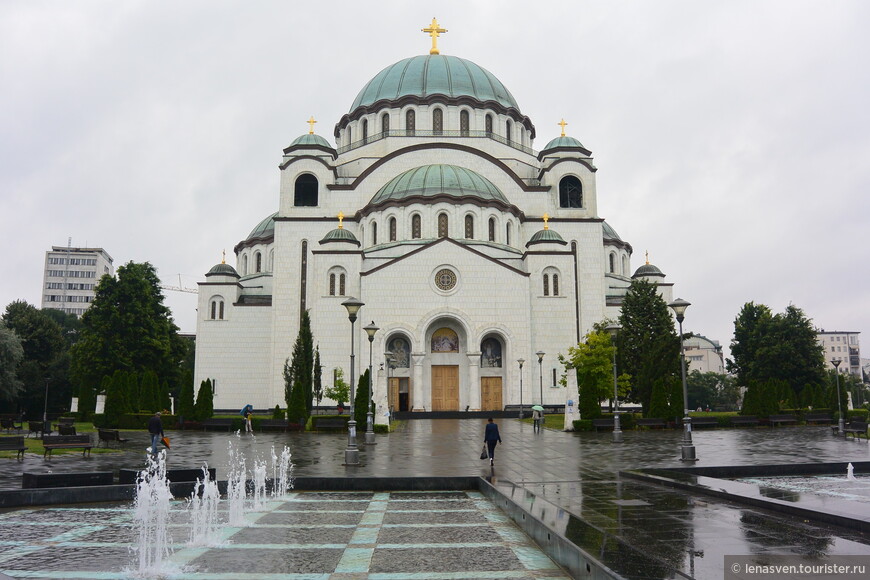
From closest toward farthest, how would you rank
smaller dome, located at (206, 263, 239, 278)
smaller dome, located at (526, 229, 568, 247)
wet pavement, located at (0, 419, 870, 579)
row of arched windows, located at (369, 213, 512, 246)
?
wet pavement, located at (0, 419, 870, 579) < smaller dome, located at (526, 229, 568, 247) < row of arched windows, located at (369, 213, 512, 246) < smaller dome, located at (206, 263, 239, 278)

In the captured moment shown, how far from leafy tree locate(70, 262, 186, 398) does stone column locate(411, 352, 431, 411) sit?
15.2 metres


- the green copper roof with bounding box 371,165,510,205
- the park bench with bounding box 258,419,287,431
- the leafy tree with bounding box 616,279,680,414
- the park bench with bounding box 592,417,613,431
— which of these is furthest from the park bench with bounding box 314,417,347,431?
the green copper roof with bounding box 371,165,510,205

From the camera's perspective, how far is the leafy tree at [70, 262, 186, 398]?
127 feet

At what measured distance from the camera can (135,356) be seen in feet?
130

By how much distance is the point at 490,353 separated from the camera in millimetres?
38469

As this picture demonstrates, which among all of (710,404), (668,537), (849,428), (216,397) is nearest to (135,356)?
(216,397)

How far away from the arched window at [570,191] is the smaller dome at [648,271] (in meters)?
7.63

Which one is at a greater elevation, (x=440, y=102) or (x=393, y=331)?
(x=440, y=102)

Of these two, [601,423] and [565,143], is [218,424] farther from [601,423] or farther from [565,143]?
[565,143]

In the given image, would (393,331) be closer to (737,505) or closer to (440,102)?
(440,102)

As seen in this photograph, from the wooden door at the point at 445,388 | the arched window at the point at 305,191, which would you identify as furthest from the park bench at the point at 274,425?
the arched window at the point at 305,191

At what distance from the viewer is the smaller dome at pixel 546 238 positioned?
3962 centimetres

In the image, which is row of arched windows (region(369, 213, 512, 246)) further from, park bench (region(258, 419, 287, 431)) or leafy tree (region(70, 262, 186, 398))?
park bench (region(258, 419, 287, 431))

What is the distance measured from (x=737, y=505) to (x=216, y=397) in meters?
36.0
